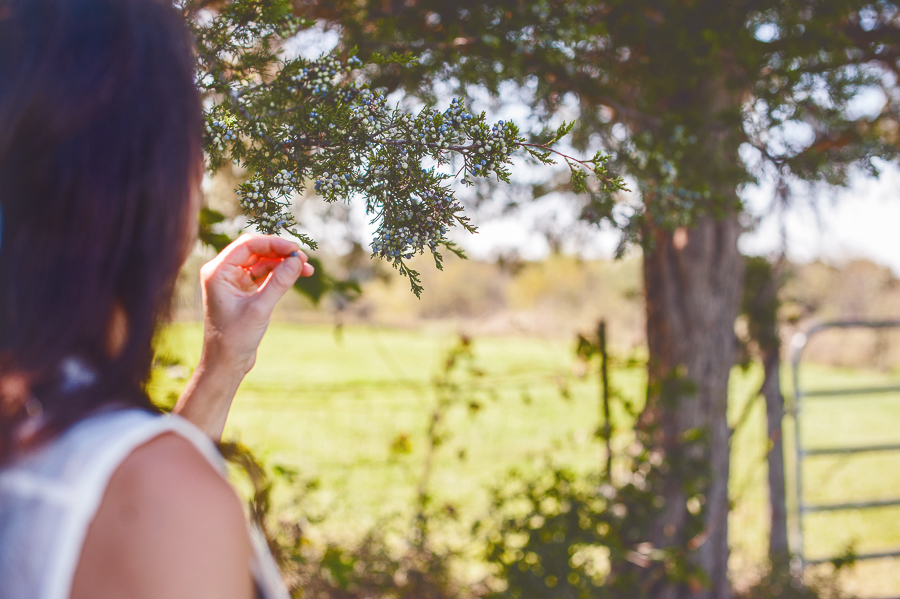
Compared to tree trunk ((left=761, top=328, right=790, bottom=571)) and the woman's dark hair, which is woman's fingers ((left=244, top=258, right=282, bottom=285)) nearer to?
the woman's dark hair

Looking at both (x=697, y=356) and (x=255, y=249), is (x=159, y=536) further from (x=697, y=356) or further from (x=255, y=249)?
(x=697, y=356)

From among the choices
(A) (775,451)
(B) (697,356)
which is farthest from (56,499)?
(A) (775,451)

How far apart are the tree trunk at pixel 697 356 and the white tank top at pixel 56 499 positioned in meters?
2.48

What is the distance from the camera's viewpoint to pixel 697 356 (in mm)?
2746

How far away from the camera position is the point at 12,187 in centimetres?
56

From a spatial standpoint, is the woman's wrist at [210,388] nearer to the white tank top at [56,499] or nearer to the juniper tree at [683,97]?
the white tank top at [56,499]

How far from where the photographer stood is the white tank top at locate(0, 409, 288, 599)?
1.58 ft

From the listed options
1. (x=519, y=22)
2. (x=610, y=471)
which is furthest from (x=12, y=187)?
(x=610, y=471)

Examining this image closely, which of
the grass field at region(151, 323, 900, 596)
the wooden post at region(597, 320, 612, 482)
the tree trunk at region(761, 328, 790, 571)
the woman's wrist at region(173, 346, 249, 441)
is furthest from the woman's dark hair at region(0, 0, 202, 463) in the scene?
the tree trunk at region(761, 328, 790, 571)

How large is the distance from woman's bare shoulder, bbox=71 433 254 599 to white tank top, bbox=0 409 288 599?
1 centimetres

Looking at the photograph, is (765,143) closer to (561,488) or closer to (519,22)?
(519,22)

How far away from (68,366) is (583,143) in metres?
2.11

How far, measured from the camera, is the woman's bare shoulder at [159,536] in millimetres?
491

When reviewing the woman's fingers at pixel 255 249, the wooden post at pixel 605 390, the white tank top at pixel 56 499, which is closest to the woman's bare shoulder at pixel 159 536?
the white tank top at pixel 56 499
